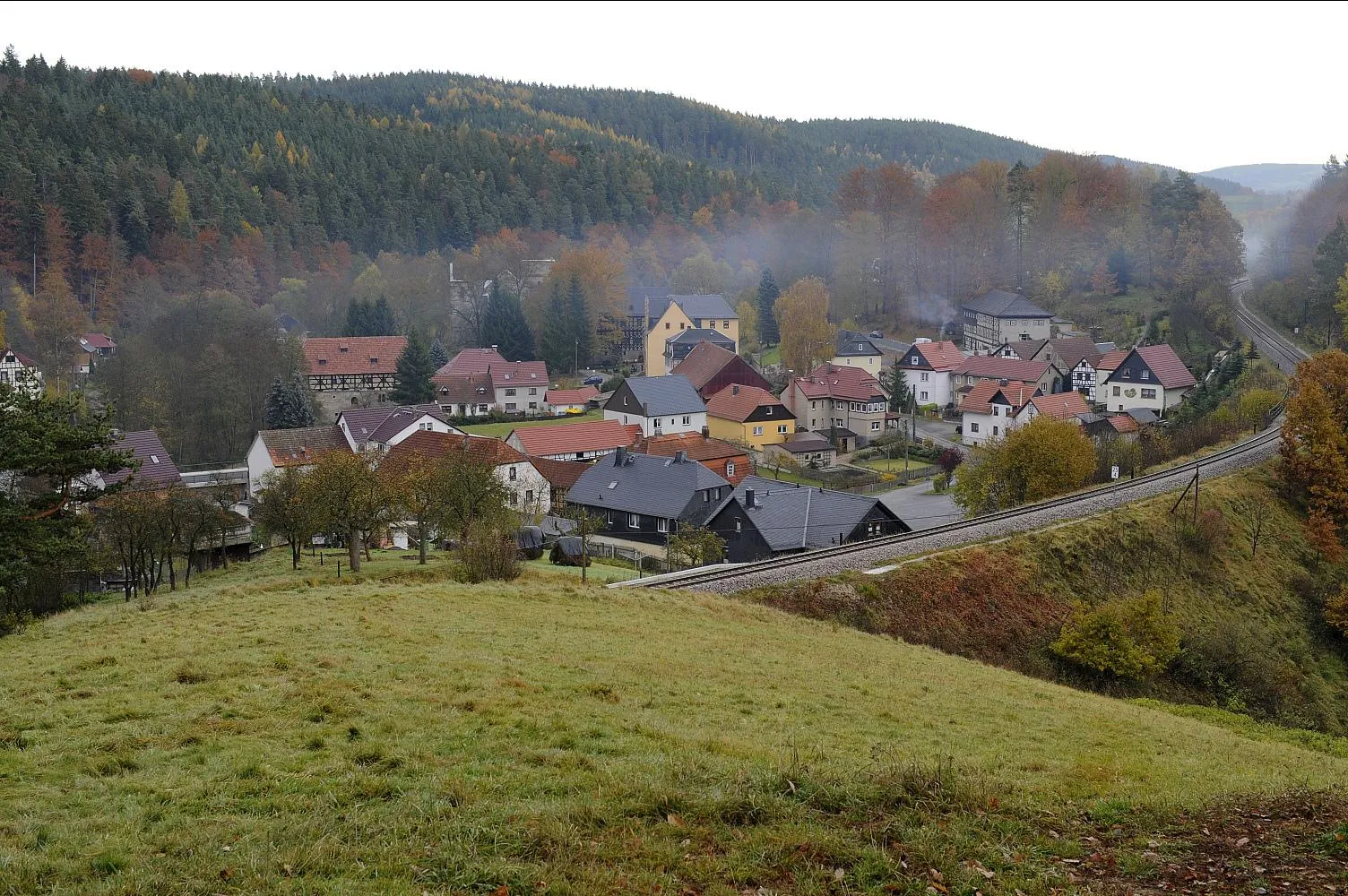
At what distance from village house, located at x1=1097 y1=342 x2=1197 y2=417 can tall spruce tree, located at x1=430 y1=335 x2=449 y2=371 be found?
5123 centimetres

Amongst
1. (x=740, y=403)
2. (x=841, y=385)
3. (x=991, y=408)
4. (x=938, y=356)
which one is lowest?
(x=740, y=403)

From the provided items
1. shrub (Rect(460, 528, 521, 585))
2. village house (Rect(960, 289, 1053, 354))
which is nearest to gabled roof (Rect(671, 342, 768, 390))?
village house (Rect(960, 289, 1053, 354))

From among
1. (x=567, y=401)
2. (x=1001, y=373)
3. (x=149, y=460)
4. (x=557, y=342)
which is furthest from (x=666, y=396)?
(x=149, y=460)

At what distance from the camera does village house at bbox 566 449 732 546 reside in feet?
136

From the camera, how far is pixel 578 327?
8688 centimetres

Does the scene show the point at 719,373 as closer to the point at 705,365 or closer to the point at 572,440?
the point at 705,365

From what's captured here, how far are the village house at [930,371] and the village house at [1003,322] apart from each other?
19.0ft

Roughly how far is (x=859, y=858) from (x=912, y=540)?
22884mm

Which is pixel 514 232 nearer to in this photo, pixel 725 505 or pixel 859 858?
pixel 725 505

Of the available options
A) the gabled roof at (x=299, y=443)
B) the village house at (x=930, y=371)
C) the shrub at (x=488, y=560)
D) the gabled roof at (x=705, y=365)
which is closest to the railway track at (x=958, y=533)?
the shrub at (x=488, y=560)

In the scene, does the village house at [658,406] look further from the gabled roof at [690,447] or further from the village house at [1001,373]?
the village house at [1001,373]

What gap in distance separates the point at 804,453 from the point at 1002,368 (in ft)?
56.6

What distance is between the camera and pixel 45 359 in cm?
6800

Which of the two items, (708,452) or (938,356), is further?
(938,356)
